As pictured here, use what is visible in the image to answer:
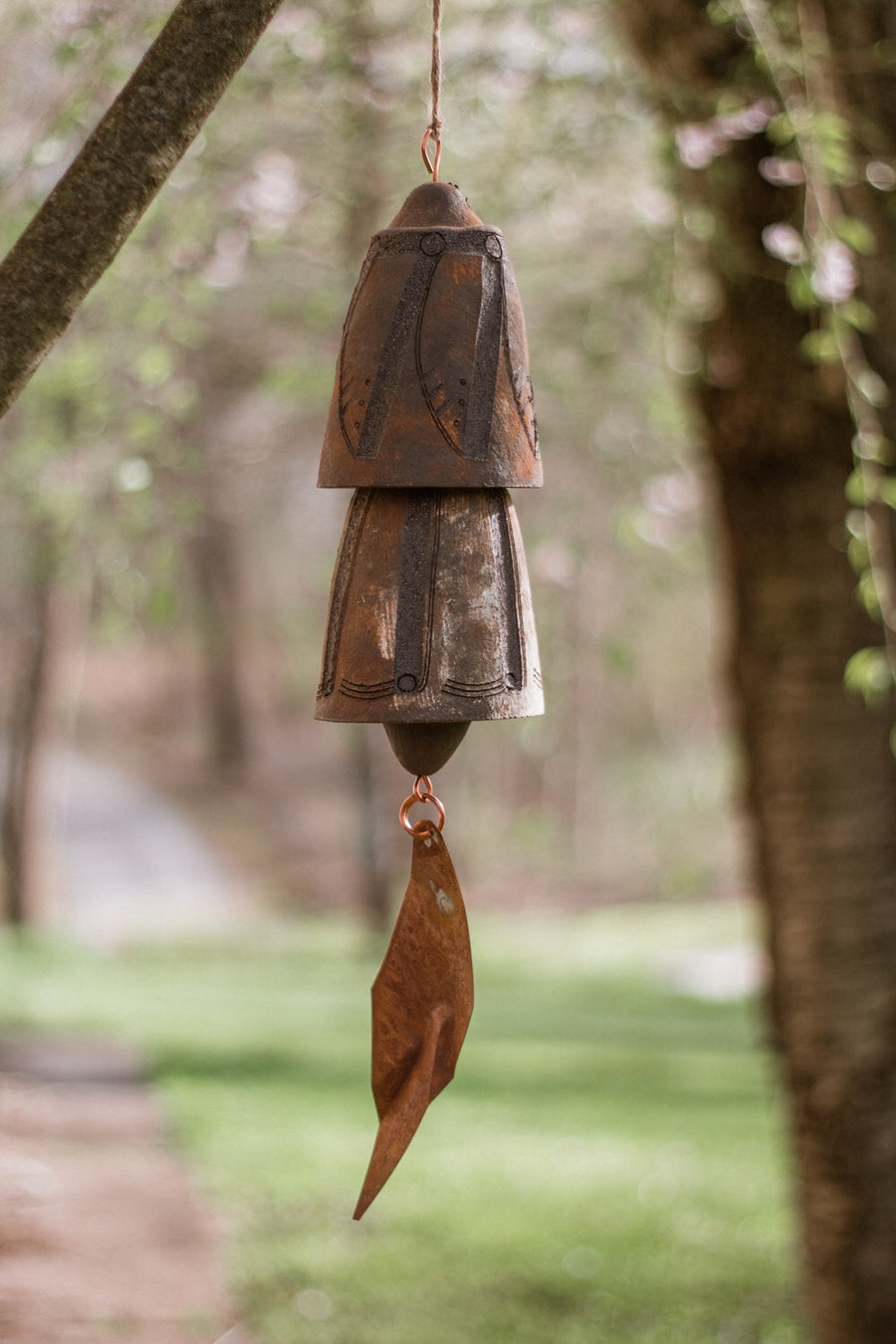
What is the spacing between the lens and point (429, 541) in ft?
4.98

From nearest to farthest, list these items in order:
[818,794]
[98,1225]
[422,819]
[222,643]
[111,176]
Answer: [111,176] → [422,819] → [818,794] → [98,1225] → [222,643]

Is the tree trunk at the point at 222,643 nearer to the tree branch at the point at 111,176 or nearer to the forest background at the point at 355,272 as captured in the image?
the forest background at the point at 355,272

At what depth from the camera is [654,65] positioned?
346 centimetres

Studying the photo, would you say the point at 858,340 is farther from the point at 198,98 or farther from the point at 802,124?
the point at 198,98

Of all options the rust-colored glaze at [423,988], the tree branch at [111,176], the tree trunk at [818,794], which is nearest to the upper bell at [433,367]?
the tree branch at [111,176]

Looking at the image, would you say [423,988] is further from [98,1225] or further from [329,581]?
[98,1225]

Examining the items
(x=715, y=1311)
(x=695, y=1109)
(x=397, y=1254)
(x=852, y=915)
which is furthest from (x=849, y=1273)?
(x=695, y=1109)

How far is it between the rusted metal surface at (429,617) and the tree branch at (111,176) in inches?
15.6

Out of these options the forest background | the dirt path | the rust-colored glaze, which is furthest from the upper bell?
the dirt path

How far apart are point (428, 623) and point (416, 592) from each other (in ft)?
0.12

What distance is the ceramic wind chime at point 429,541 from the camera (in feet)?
4.88

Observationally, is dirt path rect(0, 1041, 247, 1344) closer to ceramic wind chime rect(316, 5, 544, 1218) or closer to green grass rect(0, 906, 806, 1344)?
green grass rect(0, 906, 806, 1344)

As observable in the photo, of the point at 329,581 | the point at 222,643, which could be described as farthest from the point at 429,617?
Answer: the point at 222,643

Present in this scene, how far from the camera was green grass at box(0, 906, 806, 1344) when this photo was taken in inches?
200
